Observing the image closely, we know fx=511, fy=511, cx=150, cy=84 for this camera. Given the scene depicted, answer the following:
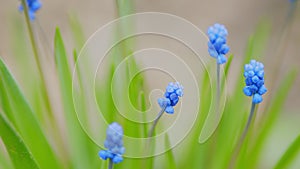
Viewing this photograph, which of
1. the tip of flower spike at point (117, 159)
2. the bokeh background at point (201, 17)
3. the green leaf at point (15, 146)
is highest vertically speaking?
the bokeh background at point (201, 17)

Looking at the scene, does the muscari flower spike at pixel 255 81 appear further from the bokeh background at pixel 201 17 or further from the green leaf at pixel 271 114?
the bokeh background at pixel 201 17

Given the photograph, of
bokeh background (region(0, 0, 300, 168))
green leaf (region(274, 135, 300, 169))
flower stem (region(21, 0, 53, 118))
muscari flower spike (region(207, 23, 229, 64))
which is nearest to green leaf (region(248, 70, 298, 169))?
green leaf (region(274, 135, 300, 169))

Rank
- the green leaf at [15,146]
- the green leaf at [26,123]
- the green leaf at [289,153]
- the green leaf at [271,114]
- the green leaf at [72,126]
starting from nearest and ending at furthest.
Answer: the green leaf at [15,146]
the green leaf at [26,123]
the green leaf at [289,153]
the green leaf at [72,126]
the green leaf at [271,114]

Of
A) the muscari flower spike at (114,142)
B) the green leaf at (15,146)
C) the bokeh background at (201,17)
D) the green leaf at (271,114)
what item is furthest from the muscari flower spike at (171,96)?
the bokeh background at (201,17)

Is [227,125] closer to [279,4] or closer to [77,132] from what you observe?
[77,132]

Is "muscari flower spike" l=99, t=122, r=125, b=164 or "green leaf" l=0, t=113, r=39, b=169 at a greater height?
"green leaf" l=0, t=113, r=39, b=169

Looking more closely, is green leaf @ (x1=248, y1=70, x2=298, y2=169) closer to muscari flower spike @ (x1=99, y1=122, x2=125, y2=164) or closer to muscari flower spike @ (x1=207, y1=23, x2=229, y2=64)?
muscari flower spike @ (x1=207, y1=23, x2=229, y2=64)
